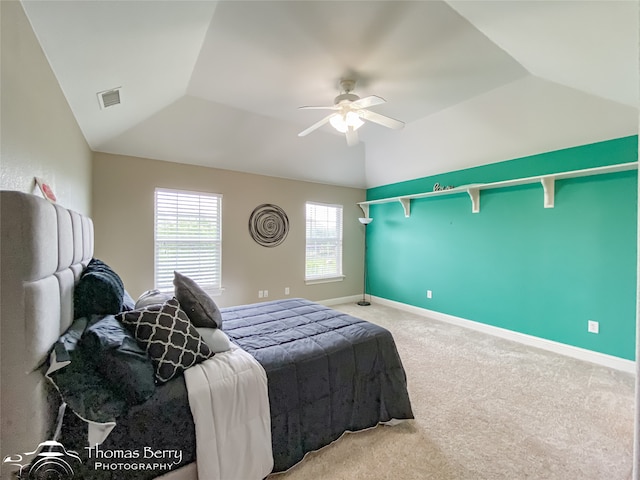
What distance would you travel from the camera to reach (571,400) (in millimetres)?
2324

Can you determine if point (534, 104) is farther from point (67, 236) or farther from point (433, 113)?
point (67, 236)

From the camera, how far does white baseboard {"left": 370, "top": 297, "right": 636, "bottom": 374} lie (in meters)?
2.89

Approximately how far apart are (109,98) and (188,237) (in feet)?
7.06

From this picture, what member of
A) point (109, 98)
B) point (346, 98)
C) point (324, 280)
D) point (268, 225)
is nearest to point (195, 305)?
point (109, 98)

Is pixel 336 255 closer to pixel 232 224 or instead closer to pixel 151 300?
pixel 232 224

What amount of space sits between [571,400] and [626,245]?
1.76 m

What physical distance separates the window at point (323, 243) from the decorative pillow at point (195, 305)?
Result: 11.5 feet

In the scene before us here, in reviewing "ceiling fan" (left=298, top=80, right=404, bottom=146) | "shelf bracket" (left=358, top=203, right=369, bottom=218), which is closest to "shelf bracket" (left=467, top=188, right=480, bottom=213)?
"ceiling fan" (left=298, top=80, right=404, bottom=146)

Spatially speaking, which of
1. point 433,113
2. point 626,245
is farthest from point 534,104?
point 626,245

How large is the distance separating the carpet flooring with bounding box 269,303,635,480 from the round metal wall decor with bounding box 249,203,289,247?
2.77m

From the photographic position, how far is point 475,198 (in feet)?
13.3

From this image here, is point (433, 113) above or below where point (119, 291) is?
above

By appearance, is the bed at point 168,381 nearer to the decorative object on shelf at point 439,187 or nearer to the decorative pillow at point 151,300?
the decorative pillow at point 151,300

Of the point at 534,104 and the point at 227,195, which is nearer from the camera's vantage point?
the point at 534,104
